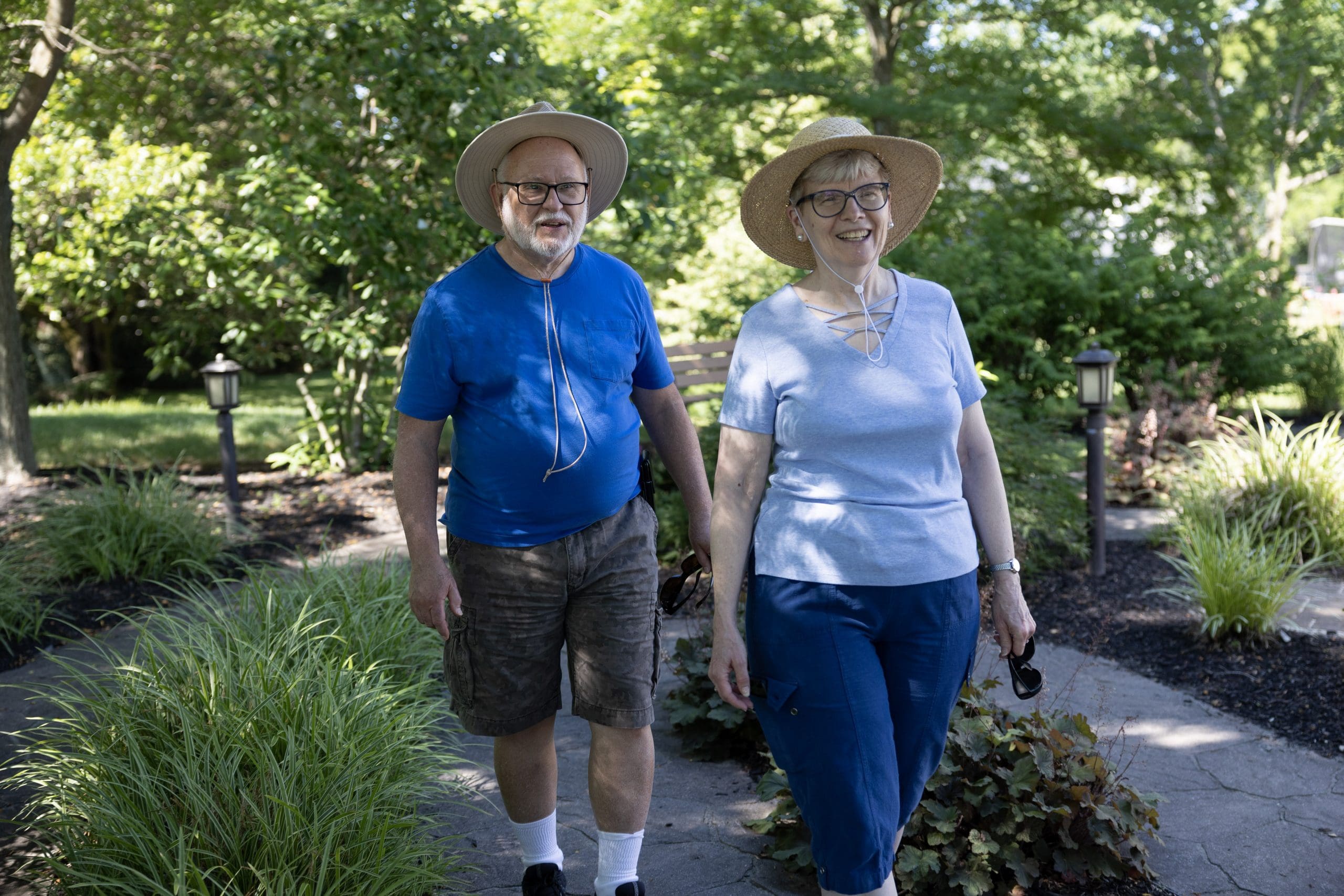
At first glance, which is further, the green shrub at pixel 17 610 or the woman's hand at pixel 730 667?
the green shrub at pixel 17 610

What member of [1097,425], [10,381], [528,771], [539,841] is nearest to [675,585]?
[528,771]

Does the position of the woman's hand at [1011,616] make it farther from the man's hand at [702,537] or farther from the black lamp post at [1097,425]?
the black lamp post at [1097,425]

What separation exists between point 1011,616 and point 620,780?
1002 mm

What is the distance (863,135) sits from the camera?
223cm

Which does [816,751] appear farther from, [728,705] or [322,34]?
[322,34]

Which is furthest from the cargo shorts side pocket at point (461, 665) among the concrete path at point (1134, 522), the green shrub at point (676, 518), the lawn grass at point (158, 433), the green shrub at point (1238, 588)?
the lawn grass at point (158, 433)

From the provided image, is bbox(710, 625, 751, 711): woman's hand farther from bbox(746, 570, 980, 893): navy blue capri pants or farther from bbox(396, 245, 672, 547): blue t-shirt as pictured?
bbox(396, 245, 672, 547): blue t-shirt

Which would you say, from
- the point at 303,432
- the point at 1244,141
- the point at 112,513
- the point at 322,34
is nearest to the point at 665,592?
the point at 112,513

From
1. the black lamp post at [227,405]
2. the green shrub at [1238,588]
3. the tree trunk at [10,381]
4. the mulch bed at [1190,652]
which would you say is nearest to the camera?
the mulch bed at [1190,652]

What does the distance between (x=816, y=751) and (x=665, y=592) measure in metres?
0.77

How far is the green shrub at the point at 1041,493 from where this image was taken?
19.4ft

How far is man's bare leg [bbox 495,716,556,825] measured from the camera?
2699mm

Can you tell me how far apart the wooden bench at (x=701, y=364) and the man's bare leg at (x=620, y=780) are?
18.3 feet

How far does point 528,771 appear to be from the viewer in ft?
8.89
